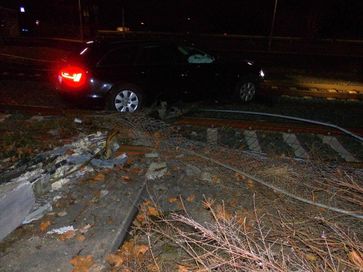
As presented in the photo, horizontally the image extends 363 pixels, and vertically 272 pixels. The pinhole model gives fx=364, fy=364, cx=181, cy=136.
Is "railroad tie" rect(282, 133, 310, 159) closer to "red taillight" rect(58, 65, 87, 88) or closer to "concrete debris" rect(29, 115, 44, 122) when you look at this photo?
"red taillight" rect(58, 65, 87, 88)

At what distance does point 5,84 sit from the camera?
10953 millimetres

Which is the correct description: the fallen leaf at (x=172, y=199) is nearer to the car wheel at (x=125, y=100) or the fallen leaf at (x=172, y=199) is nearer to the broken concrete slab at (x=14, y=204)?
the broken concrete slab at (x=14, y=204)

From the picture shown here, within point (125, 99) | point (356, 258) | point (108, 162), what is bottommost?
point (108, 162)

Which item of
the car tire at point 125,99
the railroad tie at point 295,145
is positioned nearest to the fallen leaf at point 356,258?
the railroad tie at point 295,145

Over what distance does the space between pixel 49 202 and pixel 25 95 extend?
249 inches

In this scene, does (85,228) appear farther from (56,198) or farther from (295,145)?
(295,145)

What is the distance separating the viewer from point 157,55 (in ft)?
26.7

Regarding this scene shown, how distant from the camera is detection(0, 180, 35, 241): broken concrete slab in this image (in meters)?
3.78

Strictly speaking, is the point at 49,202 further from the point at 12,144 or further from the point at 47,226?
the point at 12,144

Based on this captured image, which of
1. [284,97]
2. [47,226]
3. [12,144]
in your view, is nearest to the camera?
[47,226]

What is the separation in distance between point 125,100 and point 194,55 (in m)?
2.09

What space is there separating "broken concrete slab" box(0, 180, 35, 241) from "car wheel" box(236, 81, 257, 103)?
6.46 m

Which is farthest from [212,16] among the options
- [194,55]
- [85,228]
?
[85,228]

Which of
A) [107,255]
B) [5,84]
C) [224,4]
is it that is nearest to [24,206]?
[107,255]
